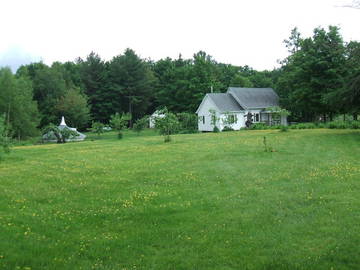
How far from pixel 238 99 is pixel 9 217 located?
3979 cm

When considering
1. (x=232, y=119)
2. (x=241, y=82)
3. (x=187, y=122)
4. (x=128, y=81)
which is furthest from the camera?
(x=128, y=81)

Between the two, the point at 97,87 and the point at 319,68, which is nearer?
the point at 319,68

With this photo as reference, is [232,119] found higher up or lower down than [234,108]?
lower down

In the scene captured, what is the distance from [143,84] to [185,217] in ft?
182

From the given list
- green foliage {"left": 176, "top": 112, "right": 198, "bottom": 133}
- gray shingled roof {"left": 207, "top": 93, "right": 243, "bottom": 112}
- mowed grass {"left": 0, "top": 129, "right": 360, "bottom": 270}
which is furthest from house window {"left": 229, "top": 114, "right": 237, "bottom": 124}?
mowed grass {"left": 0, "top": 129, "right": 360, "bottom": 270}

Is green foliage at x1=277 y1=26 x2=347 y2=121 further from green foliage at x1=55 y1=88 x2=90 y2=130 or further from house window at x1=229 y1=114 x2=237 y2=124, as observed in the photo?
green foliage at x1=55 y1=88 x2=90 y2=130

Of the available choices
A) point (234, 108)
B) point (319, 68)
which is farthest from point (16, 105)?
point (319, 68)

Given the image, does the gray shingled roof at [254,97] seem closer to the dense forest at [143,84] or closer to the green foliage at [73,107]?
the dense forest at [143,84]

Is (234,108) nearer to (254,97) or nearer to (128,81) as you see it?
(254,97)

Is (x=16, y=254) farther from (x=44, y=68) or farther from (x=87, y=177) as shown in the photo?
(x=44, y=68)

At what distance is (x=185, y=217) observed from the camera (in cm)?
723

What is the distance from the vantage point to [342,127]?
1296 inches

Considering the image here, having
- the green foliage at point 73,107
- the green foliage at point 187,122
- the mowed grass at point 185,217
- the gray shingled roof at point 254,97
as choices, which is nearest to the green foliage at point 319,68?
the gray shingled roof at point 254,97

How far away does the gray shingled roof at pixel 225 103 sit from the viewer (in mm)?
43312
